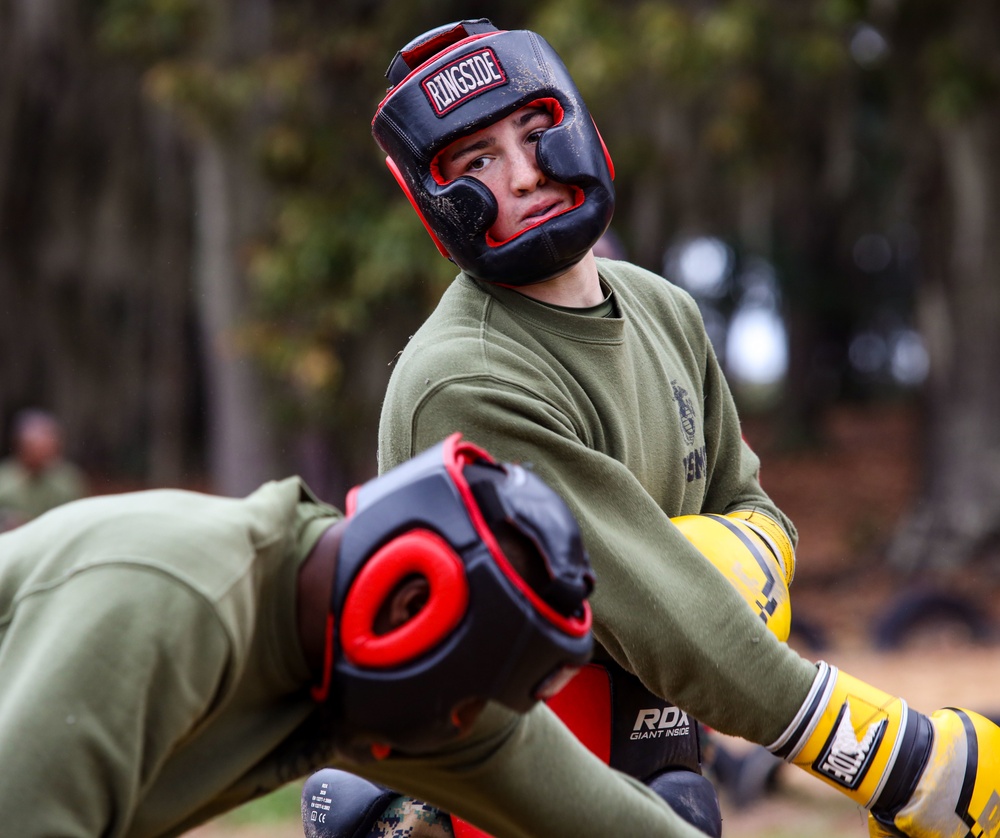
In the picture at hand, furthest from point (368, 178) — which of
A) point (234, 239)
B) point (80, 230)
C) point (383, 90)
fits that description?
point (80, 230)

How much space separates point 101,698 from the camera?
5.59 ft

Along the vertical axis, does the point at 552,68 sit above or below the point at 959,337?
above

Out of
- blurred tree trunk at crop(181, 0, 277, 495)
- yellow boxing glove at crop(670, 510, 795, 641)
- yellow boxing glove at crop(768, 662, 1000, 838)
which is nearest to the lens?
yellow boxing glove at crop(768, 662, 1000, 838)

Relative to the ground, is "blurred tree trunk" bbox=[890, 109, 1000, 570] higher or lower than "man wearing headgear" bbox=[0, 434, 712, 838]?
lower

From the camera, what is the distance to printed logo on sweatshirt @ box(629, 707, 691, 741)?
292 centimetres

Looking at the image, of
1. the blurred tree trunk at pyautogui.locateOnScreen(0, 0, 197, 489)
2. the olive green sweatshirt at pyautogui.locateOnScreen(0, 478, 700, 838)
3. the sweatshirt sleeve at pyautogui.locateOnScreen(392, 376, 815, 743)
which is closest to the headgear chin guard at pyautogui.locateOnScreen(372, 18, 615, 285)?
the sweatshirt sleeve at pyautogui.locateOnScreen(392, 376, 815, 743)

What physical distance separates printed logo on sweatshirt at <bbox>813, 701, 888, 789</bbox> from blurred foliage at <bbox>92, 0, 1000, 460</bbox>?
743 centimetres

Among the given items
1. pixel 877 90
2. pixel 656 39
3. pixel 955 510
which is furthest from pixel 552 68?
pixel 877 90

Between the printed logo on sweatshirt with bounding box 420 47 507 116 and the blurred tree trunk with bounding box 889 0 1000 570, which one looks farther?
the blurred tree trunk with bounding box 889 0 1000 570

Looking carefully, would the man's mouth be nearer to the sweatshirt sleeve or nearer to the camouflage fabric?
the sweatshirt sleeve

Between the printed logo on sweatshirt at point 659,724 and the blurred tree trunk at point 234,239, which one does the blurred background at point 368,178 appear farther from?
the printed logo on sweatshirt at point 659,724

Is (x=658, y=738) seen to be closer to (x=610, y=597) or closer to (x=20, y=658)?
(x=610, y=597)

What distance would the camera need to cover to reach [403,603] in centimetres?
189

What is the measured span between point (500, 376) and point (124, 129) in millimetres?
12895
